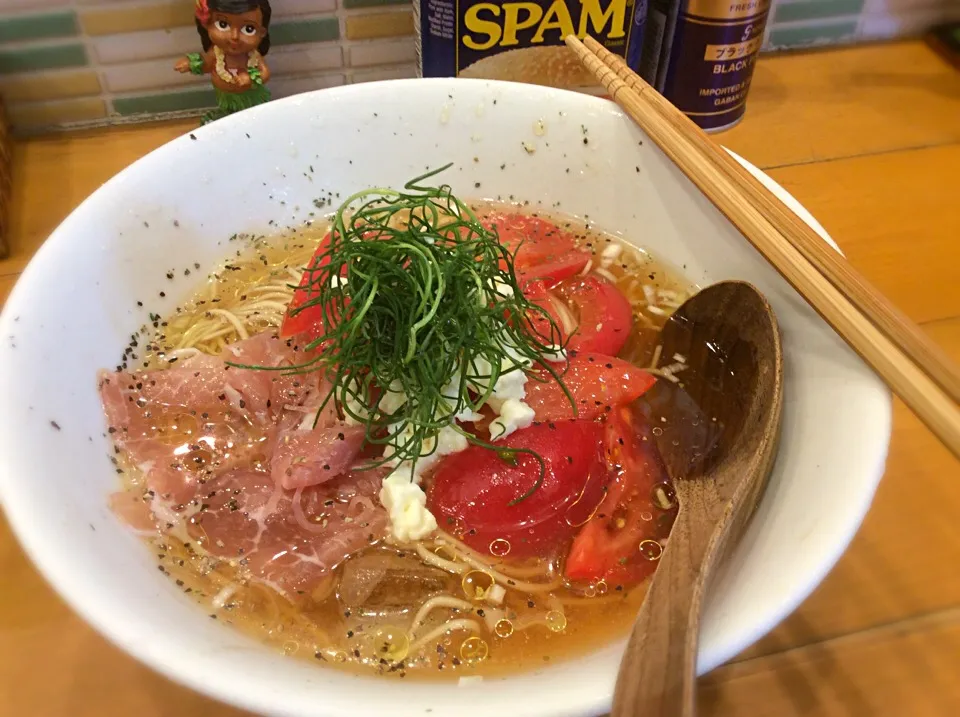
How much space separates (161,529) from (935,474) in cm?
119

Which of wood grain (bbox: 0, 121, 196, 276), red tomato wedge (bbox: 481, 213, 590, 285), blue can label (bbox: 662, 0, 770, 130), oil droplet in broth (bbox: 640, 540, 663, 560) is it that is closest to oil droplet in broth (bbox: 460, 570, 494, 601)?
oil droplet in broth (bbox: 640, 540, 663, 560)

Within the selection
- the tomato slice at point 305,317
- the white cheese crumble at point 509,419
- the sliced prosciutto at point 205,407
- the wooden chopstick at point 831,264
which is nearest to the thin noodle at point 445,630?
the white cheese crumble at point 509,419

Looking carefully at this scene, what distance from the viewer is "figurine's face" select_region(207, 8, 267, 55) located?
1.46 m

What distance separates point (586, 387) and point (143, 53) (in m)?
1.35

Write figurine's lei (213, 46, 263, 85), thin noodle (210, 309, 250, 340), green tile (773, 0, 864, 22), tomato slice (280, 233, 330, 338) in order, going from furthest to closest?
green tile (773, 0, 864, 22) → figurine's lei (213, 46, 263, 85) → thin noodle (210, 309, 250, 340) → tomato slice (280, 233, 330, 338)

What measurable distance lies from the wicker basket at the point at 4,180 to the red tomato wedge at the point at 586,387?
1151 mm

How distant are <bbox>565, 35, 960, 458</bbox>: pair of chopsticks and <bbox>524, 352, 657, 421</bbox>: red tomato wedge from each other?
0.26m

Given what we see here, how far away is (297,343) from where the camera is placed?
1.16 m

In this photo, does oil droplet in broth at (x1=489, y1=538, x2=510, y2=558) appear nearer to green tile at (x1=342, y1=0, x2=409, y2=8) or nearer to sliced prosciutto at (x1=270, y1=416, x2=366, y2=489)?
sliced prosciutto at (x1=270, y1=416, x2=366, y2=489)

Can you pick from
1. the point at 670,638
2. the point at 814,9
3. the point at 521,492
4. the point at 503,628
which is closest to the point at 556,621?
the point at 503,628

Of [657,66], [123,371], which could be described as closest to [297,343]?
[123,371]

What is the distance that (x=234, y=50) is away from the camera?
1.50m

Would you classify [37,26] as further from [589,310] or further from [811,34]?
[811,34]

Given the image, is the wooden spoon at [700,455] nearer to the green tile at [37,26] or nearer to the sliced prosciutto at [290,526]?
the sliced prosciutto at [290,526]
